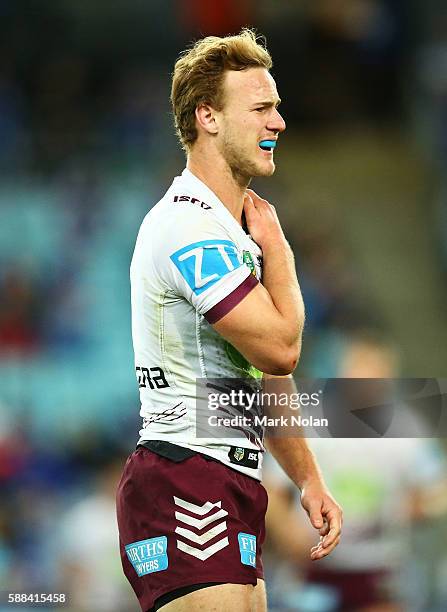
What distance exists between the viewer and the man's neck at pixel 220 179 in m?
3.58

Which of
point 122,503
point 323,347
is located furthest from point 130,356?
point 122,503

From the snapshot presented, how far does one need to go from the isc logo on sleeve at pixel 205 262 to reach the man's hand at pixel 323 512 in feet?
2.72

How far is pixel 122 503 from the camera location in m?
3.47

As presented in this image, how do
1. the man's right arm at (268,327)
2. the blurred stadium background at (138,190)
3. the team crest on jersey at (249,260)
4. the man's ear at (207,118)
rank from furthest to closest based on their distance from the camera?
the blurred stadium background at (138,190)
the man's ear at (207,118)
the team crest on jersey at (249,260)
the man's right arm at (268,327)

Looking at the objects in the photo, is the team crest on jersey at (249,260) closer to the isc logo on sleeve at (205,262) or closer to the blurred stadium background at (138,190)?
the isc logo on sleeve at (205,262)

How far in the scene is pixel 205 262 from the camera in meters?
3.26

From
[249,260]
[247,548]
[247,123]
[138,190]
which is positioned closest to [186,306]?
[249,260]

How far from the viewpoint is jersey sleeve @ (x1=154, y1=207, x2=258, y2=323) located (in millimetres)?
3244

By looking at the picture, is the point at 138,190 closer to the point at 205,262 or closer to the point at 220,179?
the point at 220,179

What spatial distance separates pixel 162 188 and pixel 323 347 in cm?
293

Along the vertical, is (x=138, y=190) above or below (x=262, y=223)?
above

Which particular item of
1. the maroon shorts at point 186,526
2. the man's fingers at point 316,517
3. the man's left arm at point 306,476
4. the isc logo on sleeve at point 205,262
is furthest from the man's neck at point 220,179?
the man's fingers at point 316,517

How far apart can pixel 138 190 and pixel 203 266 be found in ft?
25.9

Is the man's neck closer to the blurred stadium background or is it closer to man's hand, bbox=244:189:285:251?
man's hand, bbox=244:189:285:251
